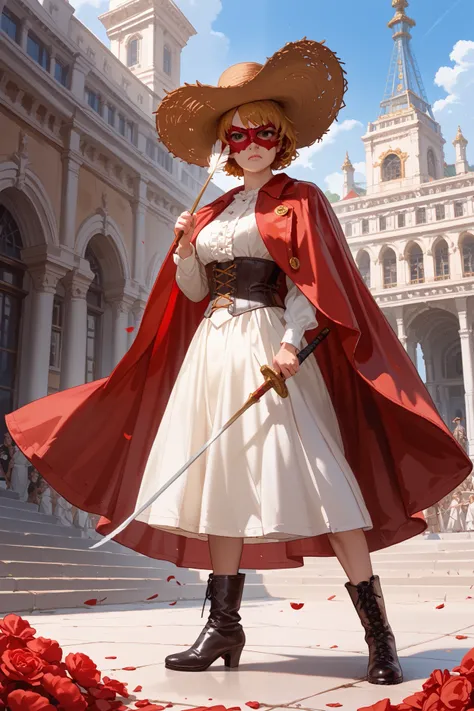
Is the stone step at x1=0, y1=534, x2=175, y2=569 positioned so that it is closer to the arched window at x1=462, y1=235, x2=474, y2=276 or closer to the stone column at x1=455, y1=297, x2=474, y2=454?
the stone column at x1=455, y1=297, x2=474, y2=454

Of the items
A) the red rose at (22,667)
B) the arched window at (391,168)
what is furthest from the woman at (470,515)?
the arched window at (391,168)

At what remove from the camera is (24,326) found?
10.8 m

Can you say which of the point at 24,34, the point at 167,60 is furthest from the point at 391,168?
the point at 24,34

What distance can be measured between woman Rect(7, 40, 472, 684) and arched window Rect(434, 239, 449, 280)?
28.0m

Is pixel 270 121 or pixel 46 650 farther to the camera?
pixel 270 121

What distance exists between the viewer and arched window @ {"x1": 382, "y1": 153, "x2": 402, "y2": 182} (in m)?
32.1

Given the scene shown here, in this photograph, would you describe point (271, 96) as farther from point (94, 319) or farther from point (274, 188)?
point (94, 319)

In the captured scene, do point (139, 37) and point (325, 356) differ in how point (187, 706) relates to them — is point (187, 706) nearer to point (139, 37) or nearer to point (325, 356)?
point (325, 356)

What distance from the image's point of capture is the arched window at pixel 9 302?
10.5m

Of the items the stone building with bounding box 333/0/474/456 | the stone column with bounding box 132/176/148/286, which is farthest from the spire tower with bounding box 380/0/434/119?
the stone column with bounding box 132/176/148/286

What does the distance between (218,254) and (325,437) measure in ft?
2.48

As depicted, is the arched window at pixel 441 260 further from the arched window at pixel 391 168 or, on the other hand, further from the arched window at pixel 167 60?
the arched window at pixel 167 60

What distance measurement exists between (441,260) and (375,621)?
2912 cm

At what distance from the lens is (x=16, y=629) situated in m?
1.79
